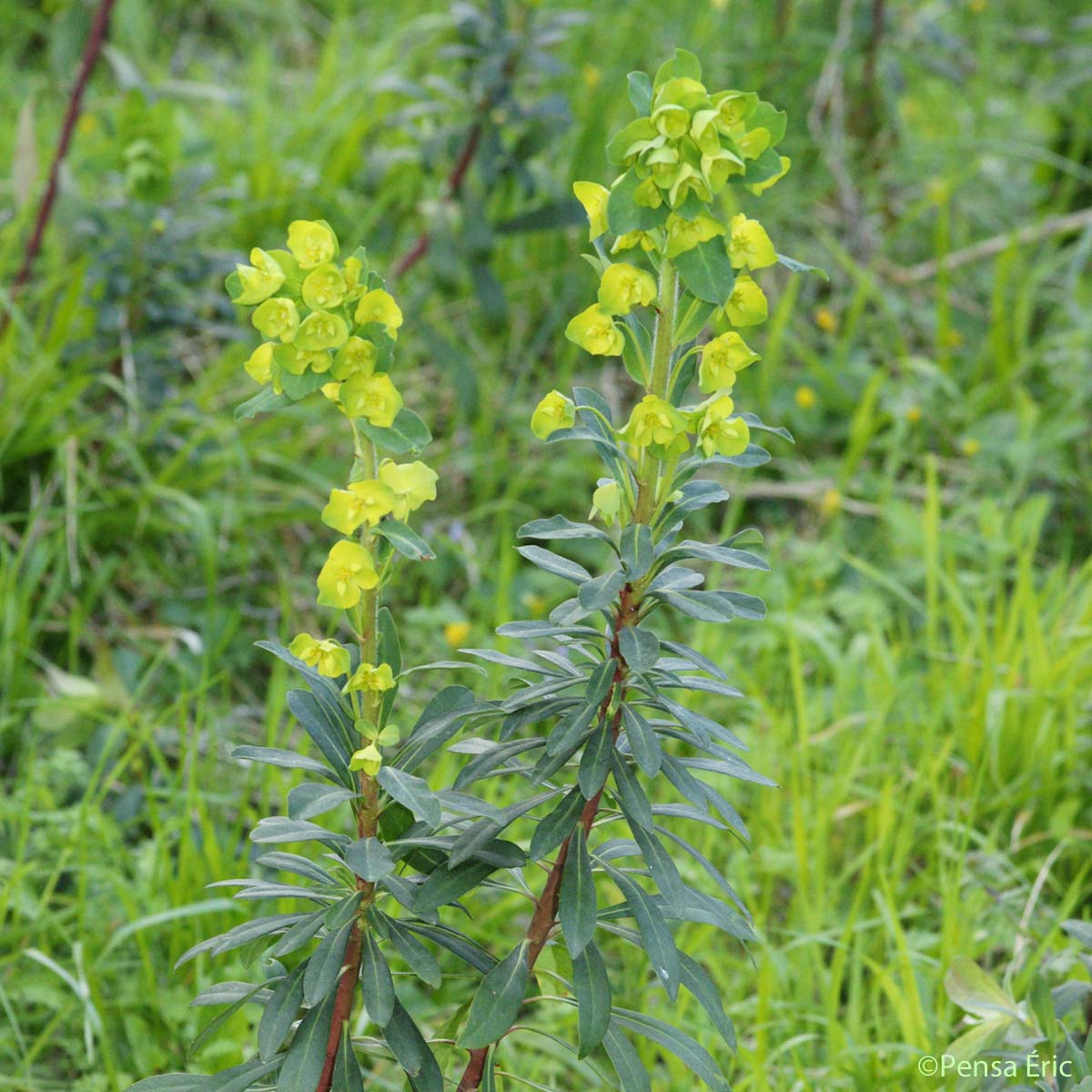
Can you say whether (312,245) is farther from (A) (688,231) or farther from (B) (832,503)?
(B) (832,503)

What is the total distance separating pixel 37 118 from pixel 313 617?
79.5 inches

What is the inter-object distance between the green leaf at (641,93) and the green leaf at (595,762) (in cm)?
50

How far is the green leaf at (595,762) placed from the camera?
3.16 ft

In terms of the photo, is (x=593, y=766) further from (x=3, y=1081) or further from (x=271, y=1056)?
(x=3, y=1081)

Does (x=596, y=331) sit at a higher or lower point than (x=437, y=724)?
higher

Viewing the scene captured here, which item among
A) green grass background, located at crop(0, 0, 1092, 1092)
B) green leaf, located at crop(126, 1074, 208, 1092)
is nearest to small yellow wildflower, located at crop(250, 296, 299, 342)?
green leaf, located at crop(126, 1074, 208, 1092)

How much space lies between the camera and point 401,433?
986 mm

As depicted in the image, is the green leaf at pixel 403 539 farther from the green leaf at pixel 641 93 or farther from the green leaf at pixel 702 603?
the green leaf at pixel 641 93

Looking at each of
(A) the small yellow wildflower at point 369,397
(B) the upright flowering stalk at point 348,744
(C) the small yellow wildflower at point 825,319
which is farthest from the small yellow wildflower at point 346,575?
(C) the small yellow wildflower at point 825,319

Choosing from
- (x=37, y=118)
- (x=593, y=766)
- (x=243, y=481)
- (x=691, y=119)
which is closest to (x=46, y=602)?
(x=243, y=481)

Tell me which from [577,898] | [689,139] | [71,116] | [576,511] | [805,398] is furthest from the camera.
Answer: [805,398]

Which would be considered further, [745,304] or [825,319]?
[825,319]

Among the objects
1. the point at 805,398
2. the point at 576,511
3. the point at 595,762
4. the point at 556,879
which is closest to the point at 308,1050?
the point at 556,879

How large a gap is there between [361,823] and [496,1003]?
19cm
